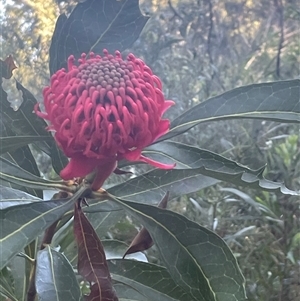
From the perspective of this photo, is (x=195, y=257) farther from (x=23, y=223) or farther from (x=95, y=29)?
(x=95, y=29)

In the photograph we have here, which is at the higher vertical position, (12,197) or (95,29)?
(95,29)

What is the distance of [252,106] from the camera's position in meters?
0.57

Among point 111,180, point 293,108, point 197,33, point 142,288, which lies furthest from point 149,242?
point 197,33

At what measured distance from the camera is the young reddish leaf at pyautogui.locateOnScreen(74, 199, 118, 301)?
0.50m

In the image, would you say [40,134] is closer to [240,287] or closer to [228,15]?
[240,287]

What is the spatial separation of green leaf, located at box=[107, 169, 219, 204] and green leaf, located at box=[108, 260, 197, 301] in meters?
0.08

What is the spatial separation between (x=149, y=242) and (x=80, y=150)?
0.49 ft

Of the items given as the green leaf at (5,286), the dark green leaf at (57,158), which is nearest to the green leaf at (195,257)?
the dark green leaf at (57,158)

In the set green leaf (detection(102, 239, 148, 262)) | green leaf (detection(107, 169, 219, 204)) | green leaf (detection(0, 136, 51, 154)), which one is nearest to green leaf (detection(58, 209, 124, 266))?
green leaf (detection(102, 239, 148, 262))

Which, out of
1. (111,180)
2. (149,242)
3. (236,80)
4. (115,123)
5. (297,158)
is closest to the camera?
(115,123)

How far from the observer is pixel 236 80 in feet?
4.21

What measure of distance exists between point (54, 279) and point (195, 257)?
0.15m

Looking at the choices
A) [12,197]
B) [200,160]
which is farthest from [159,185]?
[12,197]

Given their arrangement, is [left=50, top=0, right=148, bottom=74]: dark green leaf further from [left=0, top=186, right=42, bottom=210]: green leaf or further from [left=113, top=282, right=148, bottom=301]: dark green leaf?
[left=113, top=282, right=148, bottom=301]: dark green leaf
